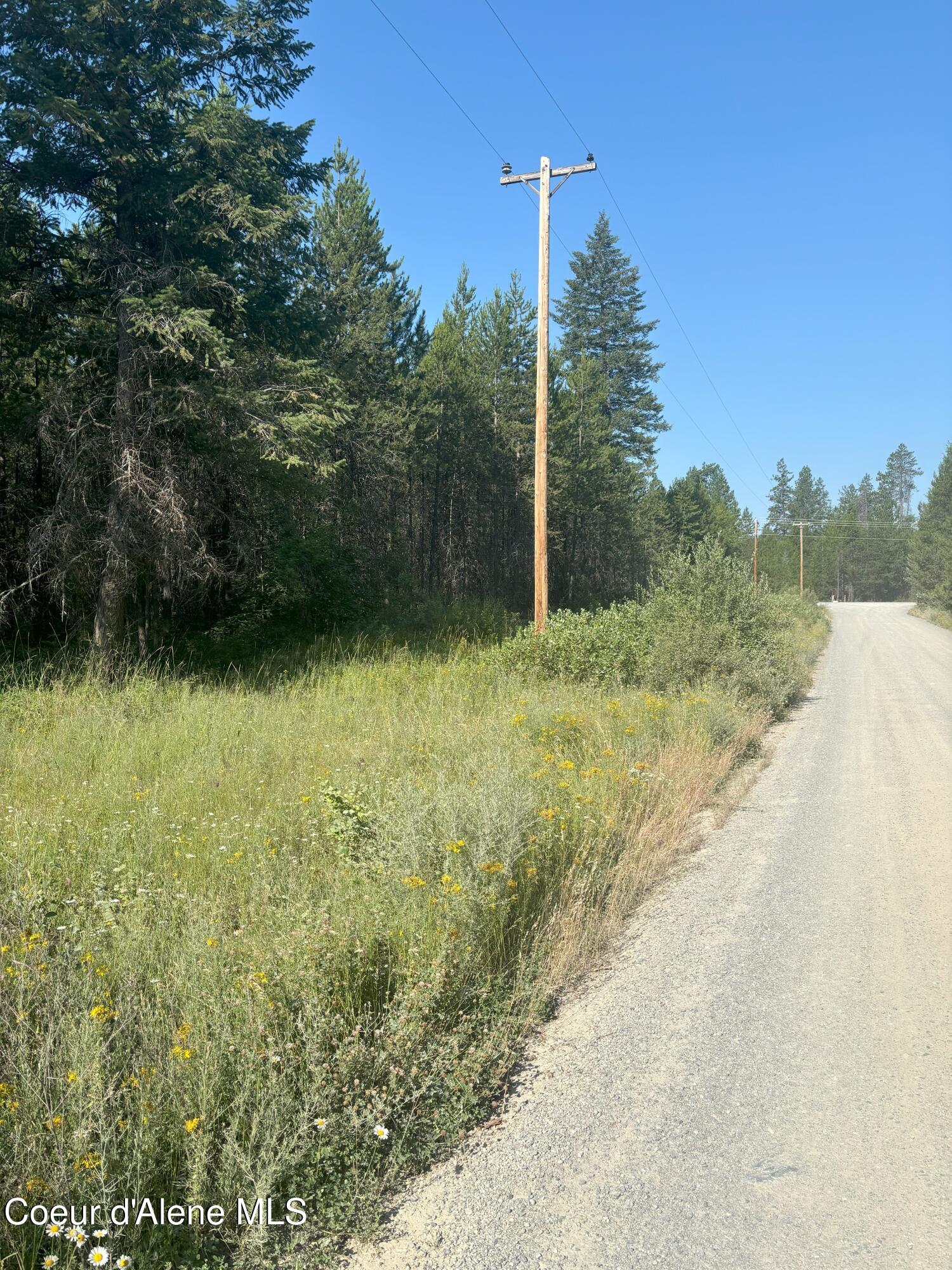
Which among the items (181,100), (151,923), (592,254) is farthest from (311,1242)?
(592,254)

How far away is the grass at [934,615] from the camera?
39.1m

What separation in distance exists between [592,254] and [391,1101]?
57715mm

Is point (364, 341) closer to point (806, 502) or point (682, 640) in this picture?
point (682, 640)

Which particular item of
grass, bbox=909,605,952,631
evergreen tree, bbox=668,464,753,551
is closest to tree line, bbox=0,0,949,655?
grass, bbox=909,605,952,631

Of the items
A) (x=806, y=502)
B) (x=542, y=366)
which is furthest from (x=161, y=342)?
(x=806, y=502)

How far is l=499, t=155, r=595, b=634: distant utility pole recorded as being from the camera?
13.7 m

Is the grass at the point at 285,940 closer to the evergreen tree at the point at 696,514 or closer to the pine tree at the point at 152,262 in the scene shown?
the pine tree at the point at 152,262

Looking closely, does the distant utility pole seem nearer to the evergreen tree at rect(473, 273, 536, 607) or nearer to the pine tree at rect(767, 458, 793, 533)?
the evergreen tree at rect(473, 273, 536, 607)

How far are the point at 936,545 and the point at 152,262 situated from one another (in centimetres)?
5834

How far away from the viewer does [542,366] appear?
14.1 m

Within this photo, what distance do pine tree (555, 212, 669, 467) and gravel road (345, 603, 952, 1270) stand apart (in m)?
50.4

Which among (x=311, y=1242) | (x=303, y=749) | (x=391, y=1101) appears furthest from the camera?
(x=303, y=749)

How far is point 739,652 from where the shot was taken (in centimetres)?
1164

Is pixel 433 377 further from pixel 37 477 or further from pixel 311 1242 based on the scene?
pixel 311 1242
